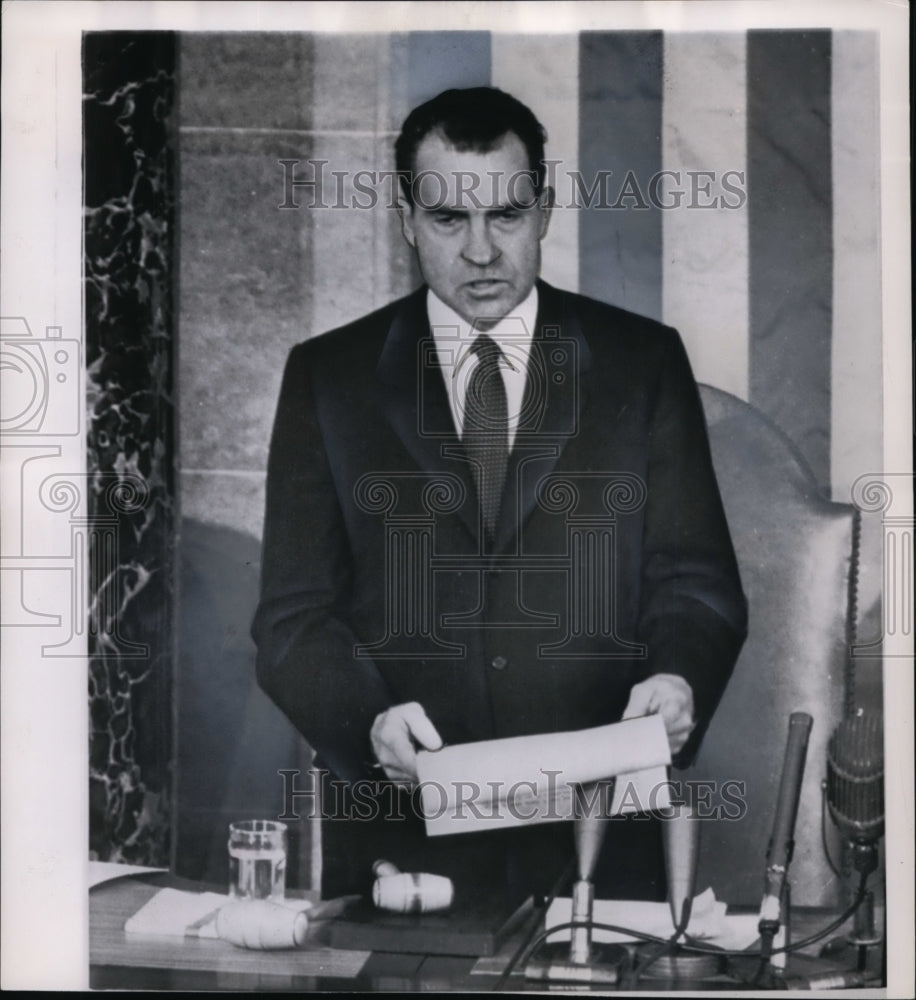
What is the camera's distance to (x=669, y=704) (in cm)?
216

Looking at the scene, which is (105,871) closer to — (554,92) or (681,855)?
(681,855)

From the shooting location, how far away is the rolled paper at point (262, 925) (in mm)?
2146

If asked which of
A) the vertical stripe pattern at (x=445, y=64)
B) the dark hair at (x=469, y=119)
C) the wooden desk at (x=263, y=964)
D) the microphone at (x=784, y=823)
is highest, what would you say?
the vertical stripe pattern at (x=445, y=64)

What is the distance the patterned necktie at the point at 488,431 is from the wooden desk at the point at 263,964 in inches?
32.4

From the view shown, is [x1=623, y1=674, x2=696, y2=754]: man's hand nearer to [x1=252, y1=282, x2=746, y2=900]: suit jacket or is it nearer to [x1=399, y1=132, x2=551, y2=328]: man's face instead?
[x1=252, y1=282, x2=746, y2=900]: suit jacket

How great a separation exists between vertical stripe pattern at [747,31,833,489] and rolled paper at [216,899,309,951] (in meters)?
1.37

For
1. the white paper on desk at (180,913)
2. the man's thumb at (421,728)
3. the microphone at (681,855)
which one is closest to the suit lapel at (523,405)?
the man's thumb at (421,728)

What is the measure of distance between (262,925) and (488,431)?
108cm

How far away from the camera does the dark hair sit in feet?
7.13

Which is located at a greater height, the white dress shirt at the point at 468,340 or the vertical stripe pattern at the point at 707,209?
the vertical stripe pattern at the point at 707,209

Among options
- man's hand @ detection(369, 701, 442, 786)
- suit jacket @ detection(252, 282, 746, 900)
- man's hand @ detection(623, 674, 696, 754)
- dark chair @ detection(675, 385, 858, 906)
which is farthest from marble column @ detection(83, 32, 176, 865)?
dark chair @ detection(675, 385, 858, 906)

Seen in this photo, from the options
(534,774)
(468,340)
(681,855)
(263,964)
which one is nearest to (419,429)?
(468,340)

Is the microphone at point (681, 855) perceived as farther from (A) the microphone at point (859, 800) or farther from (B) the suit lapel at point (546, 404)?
(B) the suit lapel at point (546, 404)

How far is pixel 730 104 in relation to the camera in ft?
7.20
